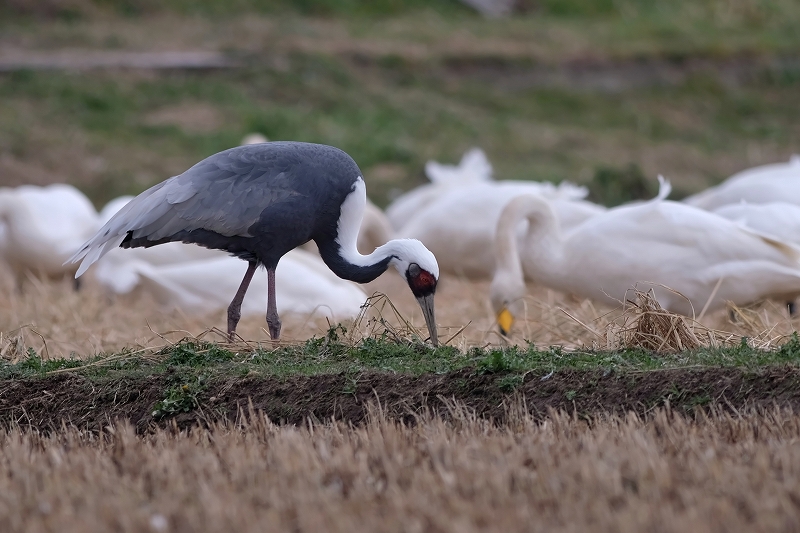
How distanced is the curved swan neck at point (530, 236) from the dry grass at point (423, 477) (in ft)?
11.3

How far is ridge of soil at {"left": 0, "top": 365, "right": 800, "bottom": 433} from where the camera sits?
4.97 metres

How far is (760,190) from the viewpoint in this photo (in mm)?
10227

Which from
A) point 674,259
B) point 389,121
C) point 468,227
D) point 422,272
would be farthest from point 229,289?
point 389,121

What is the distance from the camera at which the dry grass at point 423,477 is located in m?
3.53

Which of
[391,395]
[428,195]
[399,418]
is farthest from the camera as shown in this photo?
[428,195]

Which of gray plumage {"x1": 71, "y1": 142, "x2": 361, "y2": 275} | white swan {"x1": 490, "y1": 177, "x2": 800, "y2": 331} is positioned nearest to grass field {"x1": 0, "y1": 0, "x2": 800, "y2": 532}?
white swan {"x1": 490, "y1": 177, "x2": 800, "y2": 331}

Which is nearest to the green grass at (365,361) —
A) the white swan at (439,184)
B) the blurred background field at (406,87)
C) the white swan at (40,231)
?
the white swan at (40,231)

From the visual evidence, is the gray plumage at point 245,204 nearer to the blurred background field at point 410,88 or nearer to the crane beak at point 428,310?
the crane beak at point 428,310

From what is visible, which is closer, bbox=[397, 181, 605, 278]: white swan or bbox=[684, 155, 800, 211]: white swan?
bbox=[684, 155, 800, 211]: white swan

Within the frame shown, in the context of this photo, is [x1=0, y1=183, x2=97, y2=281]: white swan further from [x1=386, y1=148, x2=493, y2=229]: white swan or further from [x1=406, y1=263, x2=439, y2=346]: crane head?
[x1=406, y1=263, x2=439, y2=346]: crane head

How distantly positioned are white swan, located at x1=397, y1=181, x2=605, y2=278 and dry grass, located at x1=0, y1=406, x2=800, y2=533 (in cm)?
570

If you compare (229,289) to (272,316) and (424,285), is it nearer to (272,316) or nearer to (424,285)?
(272,316)

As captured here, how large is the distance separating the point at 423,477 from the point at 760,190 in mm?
7122

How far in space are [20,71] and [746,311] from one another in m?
14.3
